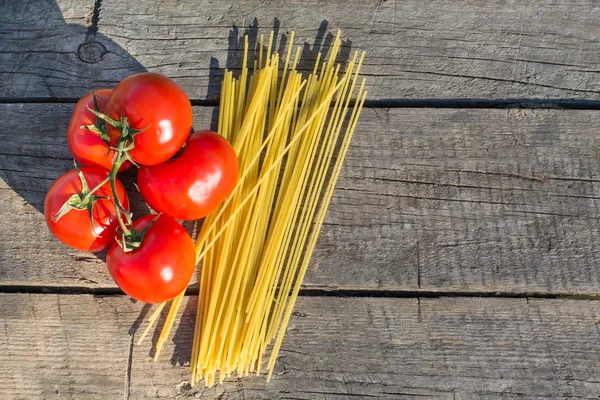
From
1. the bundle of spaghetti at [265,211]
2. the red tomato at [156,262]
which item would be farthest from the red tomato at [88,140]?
the bundle of spaghetti at [265,211]

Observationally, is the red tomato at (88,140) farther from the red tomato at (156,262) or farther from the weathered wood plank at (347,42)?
the weathered wood plank at (347,42)

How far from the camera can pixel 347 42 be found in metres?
1.42

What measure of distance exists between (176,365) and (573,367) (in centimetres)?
100

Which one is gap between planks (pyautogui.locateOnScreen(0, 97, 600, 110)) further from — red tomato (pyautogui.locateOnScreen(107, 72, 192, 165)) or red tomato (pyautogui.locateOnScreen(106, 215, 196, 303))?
red tomato (pyautogui.locateOnScreen(106, 215, 196, 303))

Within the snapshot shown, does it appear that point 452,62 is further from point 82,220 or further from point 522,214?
point 82,220

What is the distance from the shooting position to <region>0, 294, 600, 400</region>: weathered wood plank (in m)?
1.27

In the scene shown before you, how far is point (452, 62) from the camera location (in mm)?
1409

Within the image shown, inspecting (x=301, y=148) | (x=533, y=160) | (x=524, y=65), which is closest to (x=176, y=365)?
(x=301, y=148)

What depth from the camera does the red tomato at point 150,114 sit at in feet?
3.35

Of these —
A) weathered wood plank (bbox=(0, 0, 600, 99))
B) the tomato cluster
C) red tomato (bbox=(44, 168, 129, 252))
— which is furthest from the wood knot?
red tomato (bbox=(44, 168, 129, 252))

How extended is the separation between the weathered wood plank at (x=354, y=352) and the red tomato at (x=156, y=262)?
0.71ft

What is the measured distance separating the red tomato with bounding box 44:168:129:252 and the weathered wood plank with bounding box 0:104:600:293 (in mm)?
194

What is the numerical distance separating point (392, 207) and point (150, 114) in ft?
2.17

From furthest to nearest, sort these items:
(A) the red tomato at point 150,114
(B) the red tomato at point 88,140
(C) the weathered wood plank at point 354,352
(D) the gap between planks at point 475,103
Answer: (D) the gap between planks at point 475,103
(C) the weathered wood plank at point 354,352
(B) the red tomato at point 88,140
(A) the red tomato at point 150,114
